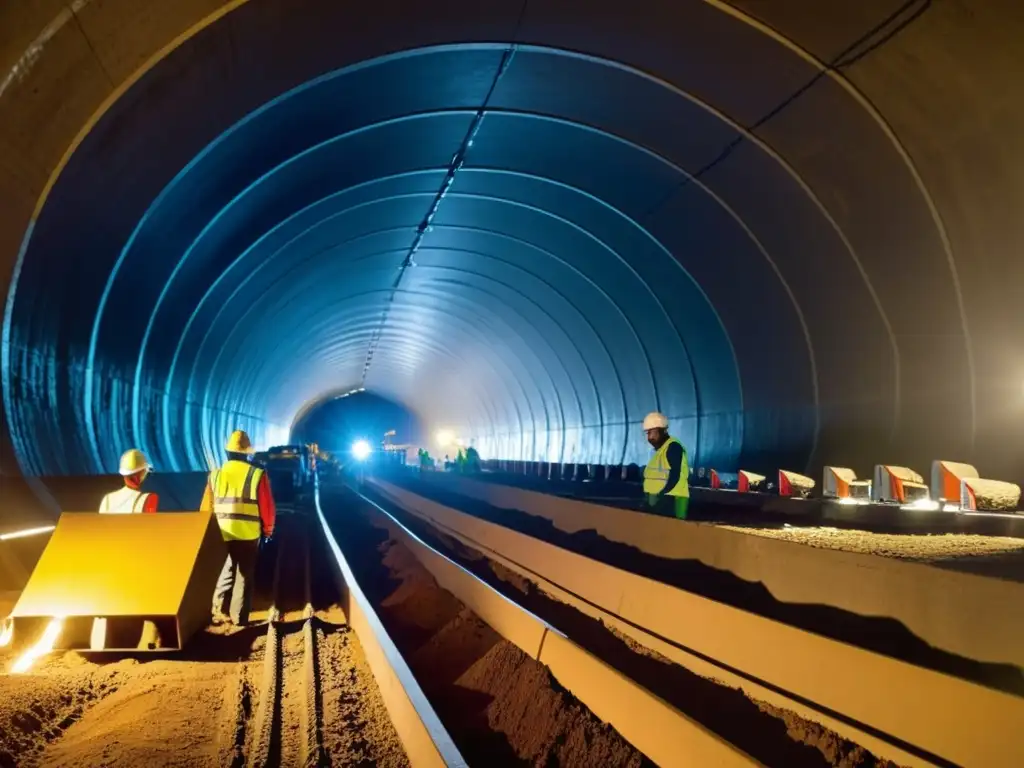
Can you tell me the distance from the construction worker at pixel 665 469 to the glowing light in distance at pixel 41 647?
17.9 ft

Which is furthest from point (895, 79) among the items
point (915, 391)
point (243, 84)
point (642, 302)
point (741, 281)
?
point (642, 302)

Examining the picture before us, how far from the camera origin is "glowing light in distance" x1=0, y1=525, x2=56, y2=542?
722cm

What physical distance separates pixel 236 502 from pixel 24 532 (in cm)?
214

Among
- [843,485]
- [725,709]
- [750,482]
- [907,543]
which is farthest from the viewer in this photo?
[750,482]

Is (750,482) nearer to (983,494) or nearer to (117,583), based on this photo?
(983,494)

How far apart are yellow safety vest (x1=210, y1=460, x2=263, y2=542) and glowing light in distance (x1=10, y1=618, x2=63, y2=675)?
1.52 metres

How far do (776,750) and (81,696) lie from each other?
14.3 ft

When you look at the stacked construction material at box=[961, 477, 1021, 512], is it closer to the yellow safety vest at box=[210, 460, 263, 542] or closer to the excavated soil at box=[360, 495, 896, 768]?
the excavated soil at box=[360, 495, 896, 768]

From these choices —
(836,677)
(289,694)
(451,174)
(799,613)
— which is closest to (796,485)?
(799,613)

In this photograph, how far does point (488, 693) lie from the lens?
5.81 m

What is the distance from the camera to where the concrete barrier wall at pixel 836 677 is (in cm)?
315

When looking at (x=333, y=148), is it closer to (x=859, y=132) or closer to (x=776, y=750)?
(x=859, y=132)

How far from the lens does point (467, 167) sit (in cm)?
1543

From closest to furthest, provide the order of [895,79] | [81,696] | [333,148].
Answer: [81,696] < [895,79] < [333,148]
